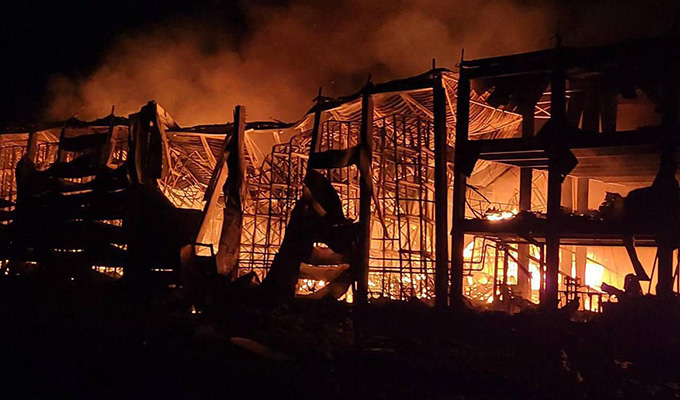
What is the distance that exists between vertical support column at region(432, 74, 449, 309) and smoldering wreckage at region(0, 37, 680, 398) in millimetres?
39

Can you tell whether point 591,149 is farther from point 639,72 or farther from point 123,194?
point 123,194

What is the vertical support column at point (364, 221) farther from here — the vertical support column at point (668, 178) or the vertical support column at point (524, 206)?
the vertical support column at point (668, 178)

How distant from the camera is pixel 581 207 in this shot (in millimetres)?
17375

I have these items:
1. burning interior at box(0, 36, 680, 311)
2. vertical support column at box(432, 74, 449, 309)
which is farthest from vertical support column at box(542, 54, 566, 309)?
vertical support column at box(432, 74, 449, 309)

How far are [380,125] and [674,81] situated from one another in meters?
6.77

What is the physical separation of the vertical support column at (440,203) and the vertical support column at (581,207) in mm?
4789

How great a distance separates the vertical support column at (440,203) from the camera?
1362cm

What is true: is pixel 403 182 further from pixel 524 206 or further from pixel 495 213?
pixel 524 206

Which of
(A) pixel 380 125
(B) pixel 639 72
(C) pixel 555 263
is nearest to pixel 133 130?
(A) pixel 380 125

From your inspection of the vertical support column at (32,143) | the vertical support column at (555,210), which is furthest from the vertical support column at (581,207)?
the vertical support column at (32,143)

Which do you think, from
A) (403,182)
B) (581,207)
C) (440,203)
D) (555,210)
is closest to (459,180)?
(440,203)

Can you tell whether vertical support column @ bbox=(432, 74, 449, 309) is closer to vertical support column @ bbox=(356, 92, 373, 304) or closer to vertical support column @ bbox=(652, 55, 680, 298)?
vertical support column @ bbox=(356, 92, 373, 304)

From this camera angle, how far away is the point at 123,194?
612 inches

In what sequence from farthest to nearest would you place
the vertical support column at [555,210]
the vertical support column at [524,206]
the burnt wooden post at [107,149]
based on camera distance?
the vertical support column at [524,206], the burnt wooden post at [107,149], the vertical support column at [555,210]
